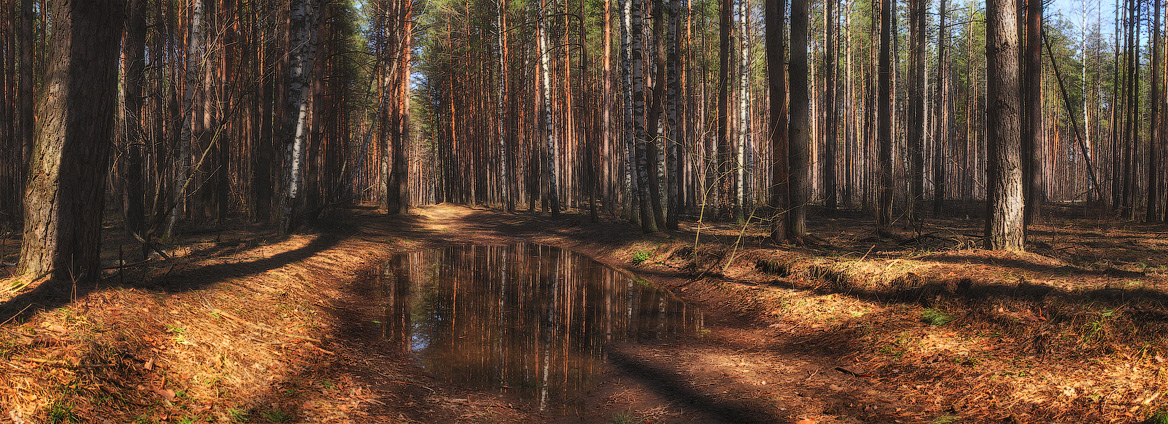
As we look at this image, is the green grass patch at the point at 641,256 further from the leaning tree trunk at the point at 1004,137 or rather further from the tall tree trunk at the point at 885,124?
the leaning tree trunk at the point at 1004,137

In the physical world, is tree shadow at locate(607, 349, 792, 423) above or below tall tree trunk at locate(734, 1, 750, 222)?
below

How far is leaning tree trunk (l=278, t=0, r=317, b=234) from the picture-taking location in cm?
1320

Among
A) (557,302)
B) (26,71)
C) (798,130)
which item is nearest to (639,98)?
(798,130)

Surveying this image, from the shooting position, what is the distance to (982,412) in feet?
14.6

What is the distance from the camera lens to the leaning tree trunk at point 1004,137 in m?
7.80

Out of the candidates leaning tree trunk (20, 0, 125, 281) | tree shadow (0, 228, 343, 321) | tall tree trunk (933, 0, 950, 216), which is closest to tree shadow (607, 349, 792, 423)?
tree shadow (0, 228, 343, 321)

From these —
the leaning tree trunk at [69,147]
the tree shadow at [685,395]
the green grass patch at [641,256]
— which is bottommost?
the tree shadow at [685,395]

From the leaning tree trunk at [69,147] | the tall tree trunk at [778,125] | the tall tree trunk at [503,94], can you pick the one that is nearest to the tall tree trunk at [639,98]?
the tall tree trunk at [778,125]

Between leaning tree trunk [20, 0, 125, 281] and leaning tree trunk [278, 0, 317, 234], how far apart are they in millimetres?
8297

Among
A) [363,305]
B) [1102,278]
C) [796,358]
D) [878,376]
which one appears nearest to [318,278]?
[363,305]

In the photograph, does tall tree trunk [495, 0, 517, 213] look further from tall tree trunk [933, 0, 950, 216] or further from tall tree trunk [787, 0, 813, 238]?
tall tree trunk [787, 0, 813, 238]

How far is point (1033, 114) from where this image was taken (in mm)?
15305

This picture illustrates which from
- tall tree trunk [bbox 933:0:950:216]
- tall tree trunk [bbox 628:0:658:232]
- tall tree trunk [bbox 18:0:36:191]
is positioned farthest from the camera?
tall tree trunk [bbox 933:0:950:216]

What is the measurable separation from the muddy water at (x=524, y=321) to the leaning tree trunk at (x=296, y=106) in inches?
117
